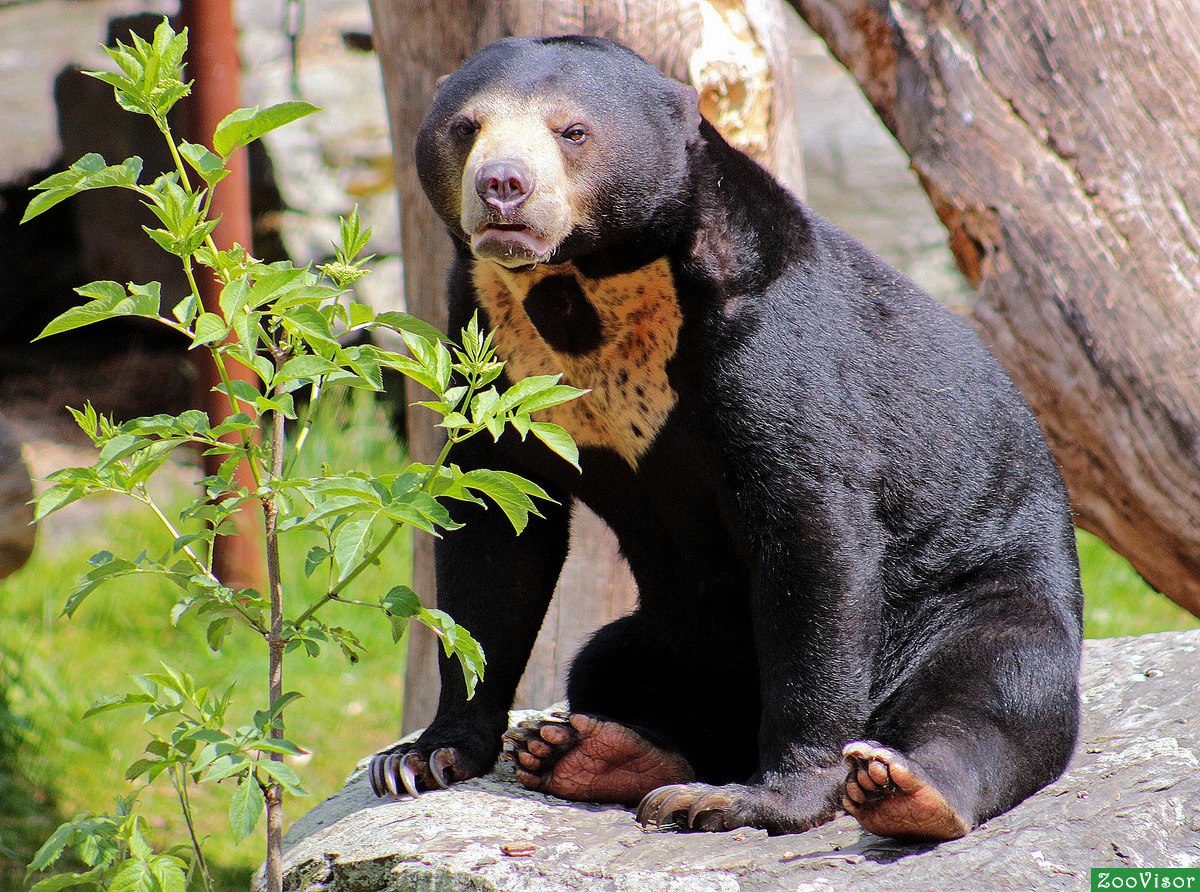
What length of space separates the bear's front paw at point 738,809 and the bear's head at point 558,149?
1.17 m

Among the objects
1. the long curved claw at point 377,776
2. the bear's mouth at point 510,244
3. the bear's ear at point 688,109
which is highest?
the bear's ear at point 688,109

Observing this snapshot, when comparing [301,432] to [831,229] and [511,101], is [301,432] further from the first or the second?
Answer: [831,229]

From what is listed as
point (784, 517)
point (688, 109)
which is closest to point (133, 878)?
point (784, 517)

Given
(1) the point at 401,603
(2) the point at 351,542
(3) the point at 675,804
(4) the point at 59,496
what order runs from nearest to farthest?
1. (2) the point at 351,542
2. (4) the point at 59,496
3. (1) the point at 401,603
4. (3) the point at 675,804

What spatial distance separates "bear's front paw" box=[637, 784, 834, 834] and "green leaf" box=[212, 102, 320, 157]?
61.4 inches

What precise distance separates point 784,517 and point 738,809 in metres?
0.61

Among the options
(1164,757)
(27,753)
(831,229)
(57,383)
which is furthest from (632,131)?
(57,383)

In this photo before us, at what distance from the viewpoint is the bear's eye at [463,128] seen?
9.69 feet

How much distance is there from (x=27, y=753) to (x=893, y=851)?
3602 mm

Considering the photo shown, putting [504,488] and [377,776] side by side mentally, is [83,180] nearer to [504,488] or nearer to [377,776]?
[504,488]

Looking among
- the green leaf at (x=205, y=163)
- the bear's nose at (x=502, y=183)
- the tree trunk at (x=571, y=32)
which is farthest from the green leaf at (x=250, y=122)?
the tree trunk at (x=571, y=32)

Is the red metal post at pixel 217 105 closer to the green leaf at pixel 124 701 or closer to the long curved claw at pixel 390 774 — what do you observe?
the long curved claw at pixel 390 774

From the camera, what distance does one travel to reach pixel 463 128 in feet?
9.76

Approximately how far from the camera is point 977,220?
4.31 meters
